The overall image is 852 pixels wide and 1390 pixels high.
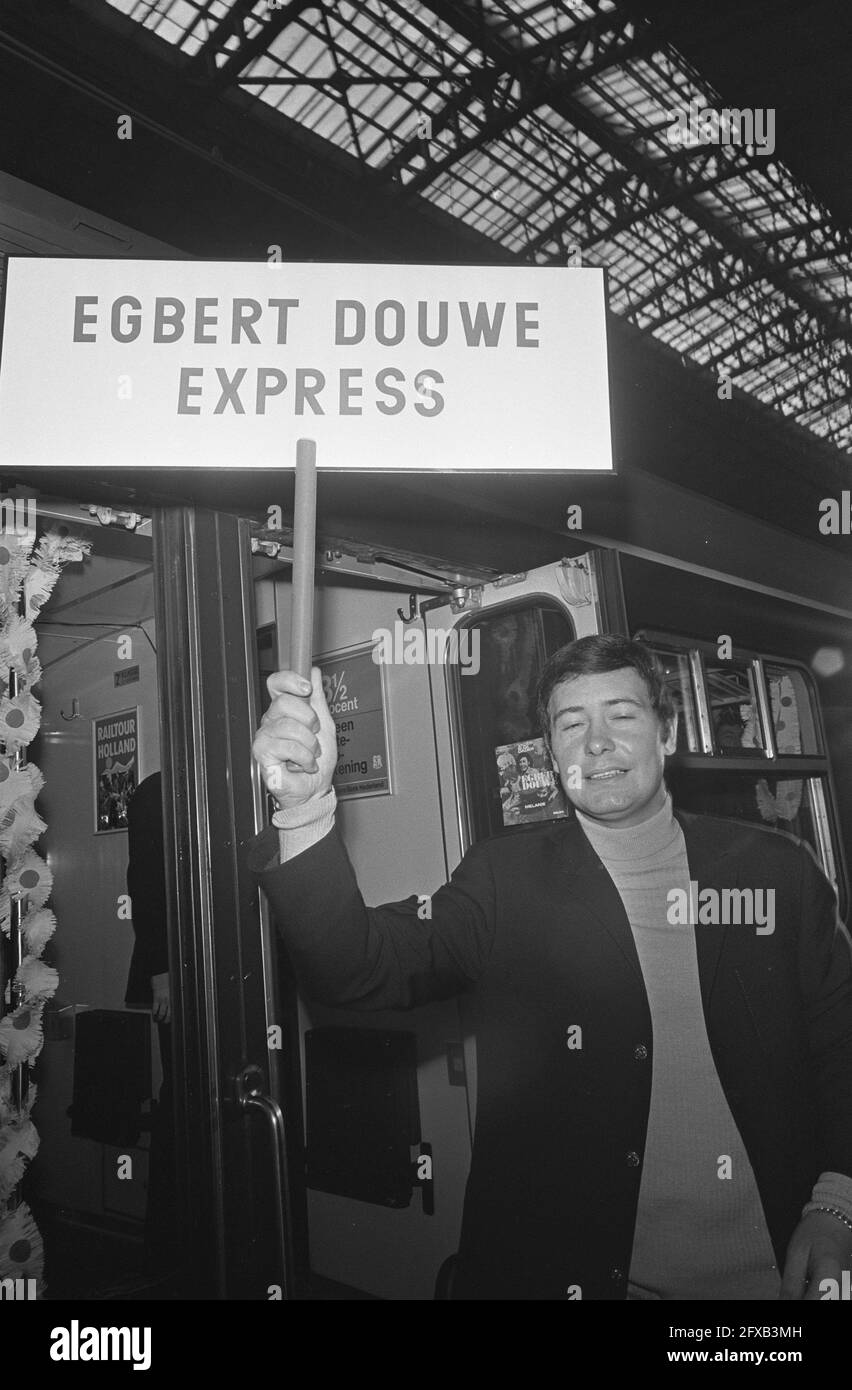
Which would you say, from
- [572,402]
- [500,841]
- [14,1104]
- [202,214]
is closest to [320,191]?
[202,214]

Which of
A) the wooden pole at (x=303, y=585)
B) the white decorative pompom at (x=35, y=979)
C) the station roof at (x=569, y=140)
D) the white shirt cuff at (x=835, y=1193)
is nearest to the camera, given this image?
the wooden pole at (x=303, y=585)

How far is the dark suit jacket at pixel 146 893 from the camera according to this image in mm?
1943

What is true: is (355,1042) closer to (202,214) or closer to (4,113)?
(202,214)

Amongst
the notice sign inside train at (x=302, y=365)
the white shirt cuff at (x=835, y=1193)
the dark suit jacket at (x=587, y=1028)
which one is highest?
the notice sign inside train at (x=302, y=365)

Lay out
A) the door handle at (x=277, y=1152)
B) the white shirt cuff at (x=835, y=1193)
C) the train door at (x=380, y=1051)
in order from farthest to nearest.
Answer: the train door at (x=380, y=1051) < the door handle at (x=277, y=1152) < the white shirt cuff at (x=835, y=1193)

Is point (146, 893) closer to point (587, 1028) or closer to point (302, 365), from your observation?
point (587, 1028)

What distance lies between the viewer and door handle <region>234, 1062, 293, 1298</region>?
164 centimetres

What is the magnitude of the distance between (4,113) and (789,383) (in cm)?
440

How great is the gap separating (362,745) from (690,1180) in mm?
1672

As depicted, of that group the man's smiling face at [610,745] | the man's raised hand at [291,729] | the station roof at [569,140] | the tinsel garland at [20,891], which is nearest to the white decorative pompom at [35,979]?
the tinsel garland at [20,891]

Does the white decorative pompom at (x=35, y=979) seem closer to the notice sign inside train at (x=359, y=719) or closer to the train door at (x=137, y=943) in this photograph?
the train door at (x=137, y=943)

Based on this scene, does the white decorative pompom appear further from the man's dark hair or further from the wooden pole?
the man's dark hair

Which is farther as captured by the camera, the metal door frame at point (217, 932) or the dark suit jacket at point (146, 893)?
the dark suit jacket at point (146, 893)

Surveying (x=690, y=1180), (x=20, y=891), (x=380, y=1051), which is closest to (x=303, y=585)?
(x=20, y=891)
